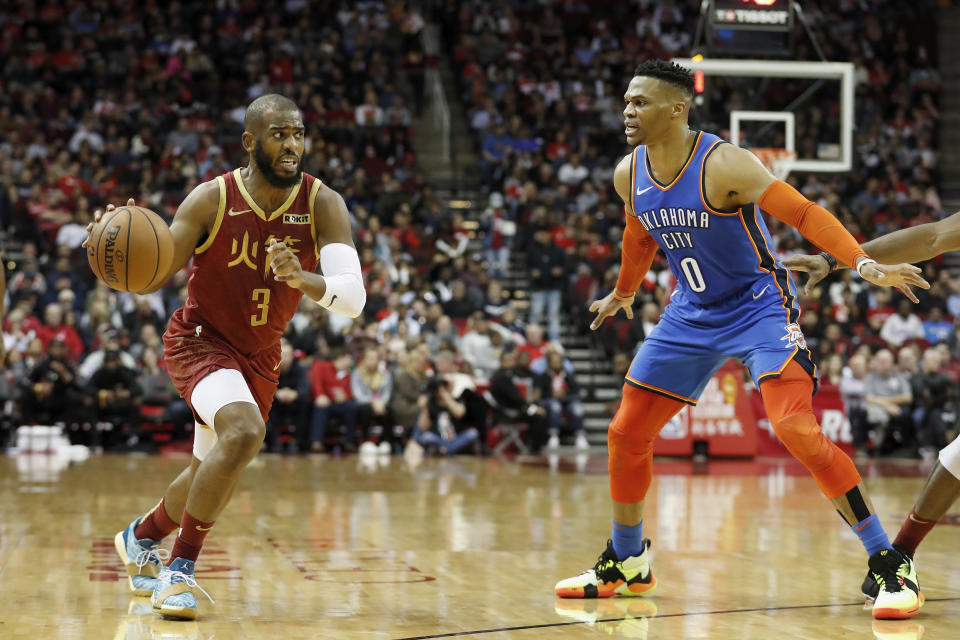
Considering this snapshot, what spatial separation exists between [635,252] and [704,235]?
1.79 ft

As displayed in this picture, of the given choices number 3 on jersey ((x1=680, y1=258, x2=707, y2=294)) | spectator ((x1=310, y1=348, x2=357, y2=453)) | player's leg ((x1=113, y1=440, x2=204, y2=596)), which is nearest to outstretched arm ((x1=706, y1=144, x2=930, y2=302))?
number 3 on jersey ((x1=680, y1=258, x2=707, y2=294))

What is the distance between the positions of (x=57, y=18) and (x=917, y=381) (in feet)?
51.0

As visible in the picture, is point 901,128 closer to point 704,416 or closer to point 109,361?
point 704,416

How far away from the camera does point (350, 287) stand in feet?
15.8

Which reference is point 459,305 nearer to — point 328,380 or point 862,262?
point 328,380

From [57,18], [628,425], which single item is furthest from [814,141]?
[57,18]

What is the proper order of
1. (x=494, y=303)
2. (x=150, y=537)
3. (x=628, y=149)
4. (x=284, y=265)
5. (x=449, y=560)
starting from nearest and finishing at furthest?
1. (x=284, y=265)
2. (x=150, y=537)
3. (x=449, y=560)
4. (x=494, y=303)
5. (x=628, y=149)

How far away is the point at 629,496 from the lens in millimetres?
5426

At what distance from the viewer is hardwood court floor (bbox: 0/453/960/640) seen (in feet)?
15.2

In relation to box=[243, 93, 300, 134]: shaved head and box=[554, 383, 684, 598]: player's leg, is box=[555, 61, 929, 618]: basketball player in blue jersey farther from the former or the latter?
box=[243, 93, 300, 134]: shaved head

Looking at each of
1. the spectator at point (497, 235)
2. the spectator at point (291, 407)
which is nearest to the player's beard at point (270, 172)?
the spectator at point (291, 407)

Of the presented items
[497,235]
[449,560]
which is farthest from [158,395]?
[449,560]

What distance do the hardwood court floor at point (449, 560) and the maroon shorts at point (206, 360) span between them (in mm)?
Answer: 894

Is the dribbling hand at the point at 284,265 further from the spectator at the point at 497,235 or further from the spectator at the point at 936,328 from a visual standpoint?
the spectator at the point at 936,328
